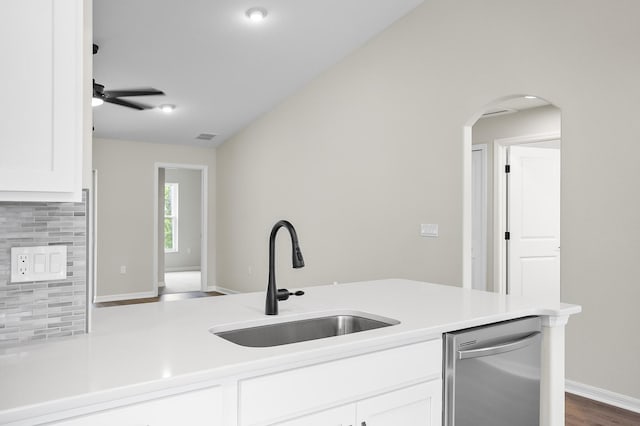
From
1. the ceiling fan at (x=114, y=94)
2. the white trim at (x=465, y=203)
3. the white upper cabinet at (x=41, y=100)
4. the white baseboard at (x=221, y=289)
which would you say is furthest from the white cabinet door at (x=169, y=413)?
the white baseboard at (x=221, y=289)

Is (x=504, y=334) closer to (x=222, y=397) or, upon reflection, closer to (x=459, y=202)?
(x=222, y=397)

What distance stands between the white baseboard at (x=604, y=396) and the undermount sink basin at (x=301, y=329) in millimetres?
2261

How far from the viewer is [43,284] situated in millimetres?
1431

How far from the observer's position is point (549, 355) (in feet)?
6.32

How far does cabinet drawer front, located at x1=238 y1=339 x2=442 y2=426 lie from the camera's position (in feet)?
4.08

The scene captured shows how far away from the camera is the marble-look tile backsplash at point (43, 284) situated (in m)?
1.37

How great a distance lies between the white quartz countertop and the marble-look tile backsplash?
0.07 metres

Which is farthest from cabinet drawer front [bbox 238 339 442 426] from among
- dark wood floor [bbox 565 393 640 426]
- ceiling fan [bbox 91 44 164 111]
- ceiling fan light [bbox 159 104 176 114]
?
ceiling fan light [bbox 159 104 176 114]

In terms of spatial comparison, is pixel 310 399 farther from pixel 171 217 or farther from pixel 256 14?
pixel 171 217

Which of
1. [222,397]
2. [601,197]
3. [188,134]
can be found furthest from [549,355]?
[188,134]

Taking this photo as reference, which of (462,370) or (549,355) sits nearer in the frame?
(462,370)

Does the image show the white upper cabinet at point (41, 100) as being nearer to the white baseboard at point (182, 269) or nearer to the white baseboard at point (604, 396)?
the white baseboard at point (604, 396)

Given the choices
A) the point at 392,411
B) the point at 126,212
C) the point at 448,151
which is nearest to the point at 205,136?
the point at 126,212

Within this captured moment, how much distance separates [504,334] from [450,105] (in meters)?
2.77
